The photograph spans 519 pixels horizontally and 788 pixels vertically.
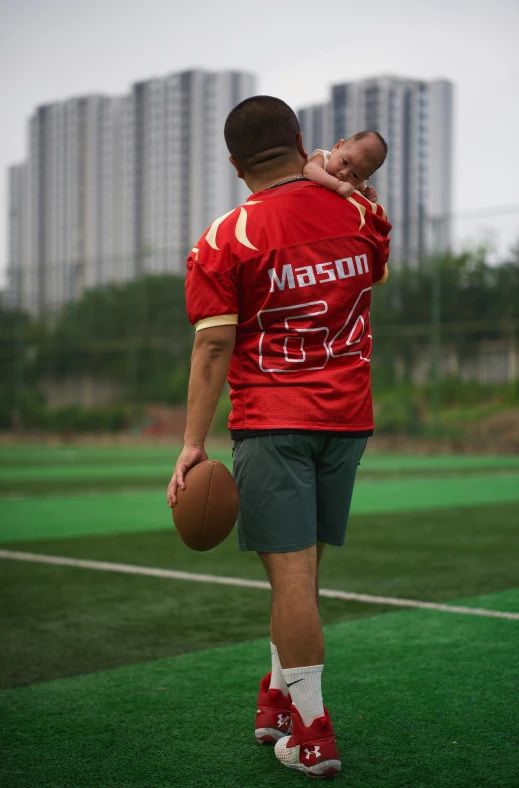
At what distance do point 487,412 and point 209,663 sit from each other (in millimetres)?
20882

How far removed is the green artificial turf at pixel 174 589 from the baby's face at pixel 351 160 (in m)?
2.27

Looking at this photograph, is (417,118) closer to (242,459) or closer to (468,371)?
(468,371)

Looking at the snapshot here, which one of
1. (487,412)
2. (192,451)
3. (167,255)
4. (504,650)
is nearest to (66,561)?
(504,650)

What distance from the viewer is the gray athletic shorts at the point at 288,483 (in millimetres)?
2994

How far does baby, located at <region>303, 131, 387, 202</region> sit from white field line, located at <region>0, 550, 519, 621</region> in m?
2.76

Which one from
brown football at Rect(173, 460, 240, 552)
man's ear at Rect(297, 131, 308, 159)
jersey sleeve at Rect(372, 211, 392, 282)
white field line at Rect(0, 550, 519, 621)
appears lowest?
white field line at Rect(0, 550, 519, 621)

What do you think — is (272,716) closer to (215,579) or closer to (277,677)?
(277,677)

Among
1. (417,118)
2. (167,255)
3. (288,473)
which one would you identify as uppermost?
(417,118)

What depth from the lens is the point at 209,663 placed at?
424 centimetres

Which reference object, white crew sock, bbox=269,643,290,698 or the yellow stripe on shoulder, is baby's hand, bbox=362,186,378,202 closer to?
the yellow stripe on shoulder

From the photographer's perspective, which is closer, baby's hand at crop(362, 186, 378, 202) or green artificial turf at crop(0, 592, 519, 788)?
green artificial turf at crop(0, 592, 519, 788)

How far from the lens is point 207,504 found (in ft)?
9.89

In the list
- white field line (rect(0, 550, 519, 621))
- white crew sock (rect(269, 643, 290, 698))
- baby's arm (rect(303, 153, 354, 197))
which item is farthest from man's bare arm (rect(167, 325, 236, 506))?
white field line (rect(0, 550, 519, 621))

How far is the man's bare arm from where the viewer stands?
3016mm
